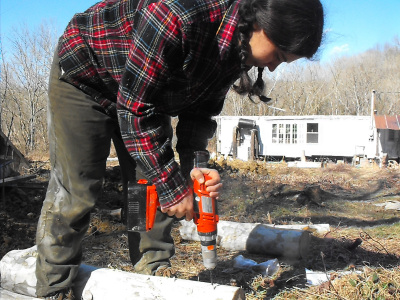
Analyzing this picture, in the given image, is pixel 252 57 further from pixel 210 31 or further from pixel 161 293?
pixel 161 293

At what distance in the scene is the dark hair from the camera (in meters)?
1.76

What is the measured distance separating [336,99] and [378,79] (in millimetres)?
9183

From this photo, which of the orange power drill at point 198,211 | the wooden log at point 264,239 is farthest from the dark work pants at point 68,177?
the wooden log at point 264,239

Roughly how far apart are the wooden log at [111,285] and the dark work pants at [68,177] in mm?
139

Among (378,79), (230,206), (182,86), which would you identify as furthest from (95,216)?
(378,79)

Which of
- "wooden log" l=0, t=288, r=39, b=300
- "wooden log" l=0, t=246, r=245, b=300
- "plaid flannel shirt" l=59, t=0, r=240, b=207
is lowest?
"wooden log" l=0, t=288, r=39, b=300

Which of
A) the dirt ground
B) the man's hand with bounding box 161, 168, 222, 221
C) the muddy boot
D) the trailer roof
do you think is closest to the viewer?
the man's hand with bounding box 161, 168, 222, 221

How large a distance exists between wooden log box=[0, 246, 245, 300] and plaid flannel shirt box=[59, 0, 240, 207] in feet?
1.60

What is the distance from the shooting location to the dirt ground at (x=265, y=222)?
10.6 feet

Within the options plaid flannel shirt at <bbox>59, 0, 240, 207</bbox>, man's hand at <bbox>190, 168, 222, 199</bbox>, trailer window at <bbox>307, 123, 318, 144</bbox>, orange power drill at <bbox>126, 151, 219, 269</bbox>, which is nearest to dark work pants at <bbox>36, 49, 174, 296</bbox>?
plaid flannel shirt at <bbox>59, 0, 240, 207</bbox>

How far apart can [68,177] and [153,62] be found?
3.36ft

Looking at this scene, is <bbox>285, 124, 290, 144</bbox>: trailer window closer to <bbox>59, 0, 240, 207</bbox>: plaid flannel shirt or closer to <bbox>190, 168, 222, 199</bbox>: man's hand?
<bbox>59, 0, 240, 207</bbox>: plaid flannel shirt

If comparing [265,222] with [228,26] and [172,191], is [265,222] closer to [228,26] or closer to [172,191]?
[172,191]

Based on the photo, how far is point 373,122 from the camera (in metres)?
20.5
